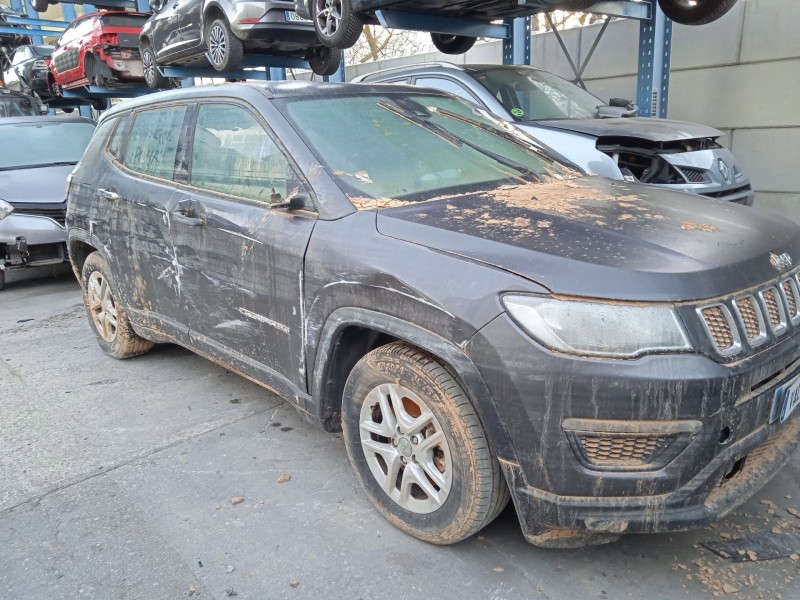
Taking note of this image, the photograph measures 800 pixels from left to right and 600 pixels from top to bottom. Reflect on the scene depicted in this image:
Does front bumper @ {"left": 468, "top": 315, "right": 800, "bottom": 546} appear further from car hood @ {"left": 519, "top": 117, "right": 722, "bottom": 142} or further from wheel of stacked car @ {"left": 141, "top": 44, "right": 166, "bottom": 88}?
wheel of stacked car @ {"left": 141, "top": 44, "right": 166, "bottom": 88}

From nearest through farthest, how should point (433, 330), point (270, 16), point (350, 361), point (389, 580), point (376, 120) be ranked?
point (433, 330)
point (389, 580)
point (350, 361)
point (376, 120)
point (270, 16)

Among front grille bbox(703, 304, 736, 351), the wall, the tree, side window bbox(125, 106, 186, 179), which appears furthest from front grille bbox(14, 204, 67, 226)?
the tree

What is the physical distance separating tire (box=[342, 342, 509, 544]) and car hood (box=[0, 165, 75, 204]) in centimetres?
591

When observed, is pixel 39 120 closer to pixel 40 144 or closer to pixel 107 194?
pixel 40 144

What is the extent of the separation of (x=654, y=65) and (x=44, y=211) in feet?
23.5

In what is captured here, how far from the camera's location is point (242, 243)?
3012 mm

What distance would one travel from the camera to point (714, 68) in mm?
8125

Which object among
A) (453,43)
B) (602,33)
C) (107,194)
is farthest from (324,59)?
(107,194)

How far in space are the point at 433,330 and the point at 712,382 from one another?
88cm

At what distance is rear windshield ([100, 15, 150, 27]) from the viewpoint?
1131cm

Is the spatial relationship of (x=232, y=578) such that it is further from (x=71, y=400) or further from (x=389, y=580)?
(x=71, y=400)

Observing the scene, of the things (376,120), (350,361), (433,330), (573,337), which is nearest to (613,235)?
(573,337)

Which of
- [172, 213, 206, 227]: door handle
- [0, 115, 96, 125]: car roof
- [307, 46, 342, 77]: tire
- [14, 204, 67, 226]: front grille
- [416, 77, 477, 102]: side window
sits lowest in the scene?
[14, 204, 67, 226]: front grille

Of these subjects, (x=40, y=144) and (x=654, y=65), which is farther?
(x=40, y=144)
